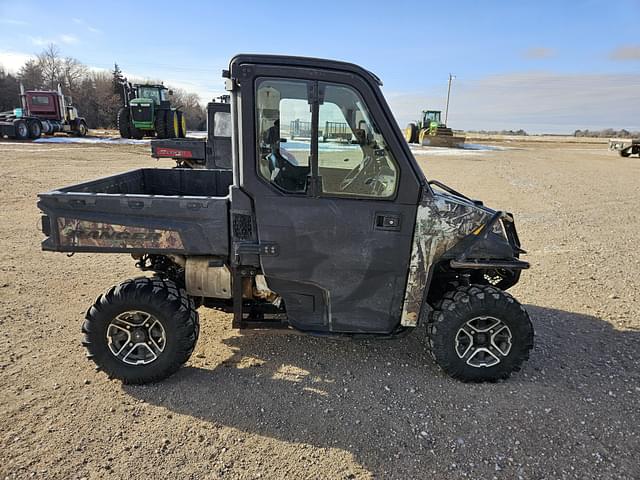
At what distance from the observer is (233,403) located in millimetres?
3166

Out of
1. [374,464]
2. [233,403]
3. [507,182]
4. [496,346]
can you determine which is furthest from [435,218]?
[507,182]

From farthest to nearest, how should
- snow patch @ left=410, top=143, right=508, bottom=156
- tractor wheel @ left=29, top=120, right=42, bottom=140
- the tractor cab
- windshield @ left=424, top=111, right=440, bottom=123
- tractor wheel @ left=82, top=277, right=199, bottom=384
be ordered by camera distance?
windshield @ left=424, top=111, right=440, bottom=123, snow patch @ left=410, top=143, right=508, bottom=156, the tractor cab, tractor wheel @ left=29, top=120, right=42, bottom=140, tractor wheel @ left=82, top=277, right=199, bottom=384

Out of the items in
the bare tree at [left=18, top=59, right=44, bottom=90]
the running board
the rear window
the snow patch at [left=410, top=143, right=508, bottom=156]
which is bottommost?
the running board

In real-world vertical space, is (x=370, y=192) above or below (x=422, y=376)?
above

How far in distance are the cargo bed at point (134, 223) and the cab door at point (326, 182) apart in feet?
1.17

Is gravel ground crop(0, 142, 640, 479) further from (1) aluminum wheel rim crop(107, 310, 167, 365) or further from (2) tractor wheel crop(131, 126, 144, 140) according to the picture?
(2) tractor wheel crop(131, 126, 144, 140)

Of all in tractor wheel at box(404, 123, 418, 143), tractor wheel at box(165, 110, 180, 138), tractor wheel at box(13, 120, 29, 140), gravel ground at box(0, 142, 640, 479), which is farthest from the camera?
tractor wheel at box(404, 123, 418, 143)

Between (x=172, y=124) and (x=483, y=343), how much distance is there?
1031 inches

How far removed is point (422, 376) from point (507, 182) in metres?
13.7

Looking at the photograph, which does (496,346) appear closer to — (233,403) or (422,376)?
(422,376)

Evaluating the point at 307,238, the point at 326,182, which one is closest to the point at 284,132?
the point at 326,182

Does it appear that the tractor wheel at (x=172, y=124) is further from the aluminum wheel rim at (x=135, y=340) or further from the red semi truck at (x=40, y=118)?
the aluminum wheel rim at (x=135, y=340)

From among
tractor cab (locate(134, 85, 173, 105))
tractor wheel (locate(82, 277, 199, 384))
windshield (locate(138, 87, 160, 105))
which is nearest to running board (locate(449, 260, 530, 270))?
tractor wheel (locate(82, 277, 199, 384))

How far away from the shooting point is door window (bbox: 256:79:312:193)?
3.04 meters
